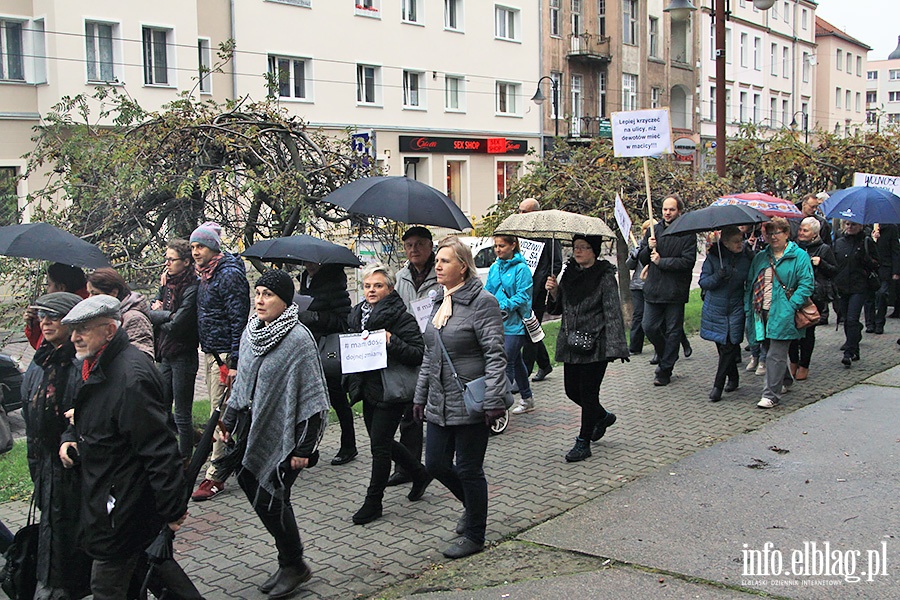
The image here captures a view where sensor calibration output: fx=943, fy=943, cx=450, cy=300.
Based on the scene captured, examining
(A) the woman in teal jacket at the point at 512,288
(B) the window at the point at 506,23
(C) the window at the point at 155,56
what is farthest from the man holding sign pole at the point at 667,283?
(B) the window at the point at 506,23

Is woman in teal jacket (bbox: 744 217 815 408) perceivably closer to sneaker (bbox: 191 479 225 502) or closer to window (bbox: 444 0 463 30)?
sneaker (bbox: 191 479 225 502)

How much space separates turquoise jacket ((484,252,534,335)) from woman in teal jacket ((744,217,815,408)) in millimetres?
2395

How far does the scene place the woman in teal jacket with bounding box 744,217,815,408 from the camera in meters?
8.86

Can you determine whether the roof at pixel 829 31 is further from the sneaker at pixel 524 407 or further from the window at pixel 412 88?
the sneaker at pixel 524 407

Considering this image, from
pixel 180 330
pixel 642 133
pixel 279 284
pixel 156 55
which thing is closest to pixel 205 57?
pixel 156 55

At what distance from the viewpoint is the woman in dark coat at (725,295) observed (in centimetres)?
911

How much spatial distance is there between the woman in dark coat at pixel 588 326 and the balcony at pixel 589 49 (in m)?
38.5

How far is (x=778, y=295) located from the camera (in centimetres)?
896

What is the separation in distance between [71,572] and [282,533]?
3.31 feet

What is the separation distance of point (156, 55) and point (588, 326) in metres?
23.4

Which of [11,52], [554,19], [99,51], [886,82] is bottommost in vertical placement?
[11,52]

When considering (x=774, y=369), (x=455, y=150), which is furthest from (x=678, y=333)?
(x=455, y=150)

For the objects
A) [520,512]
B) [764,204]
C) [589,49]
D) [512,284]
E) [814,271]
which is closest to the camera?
[520,512]

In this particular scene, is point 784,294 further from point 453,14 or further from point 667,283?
point 453,14
